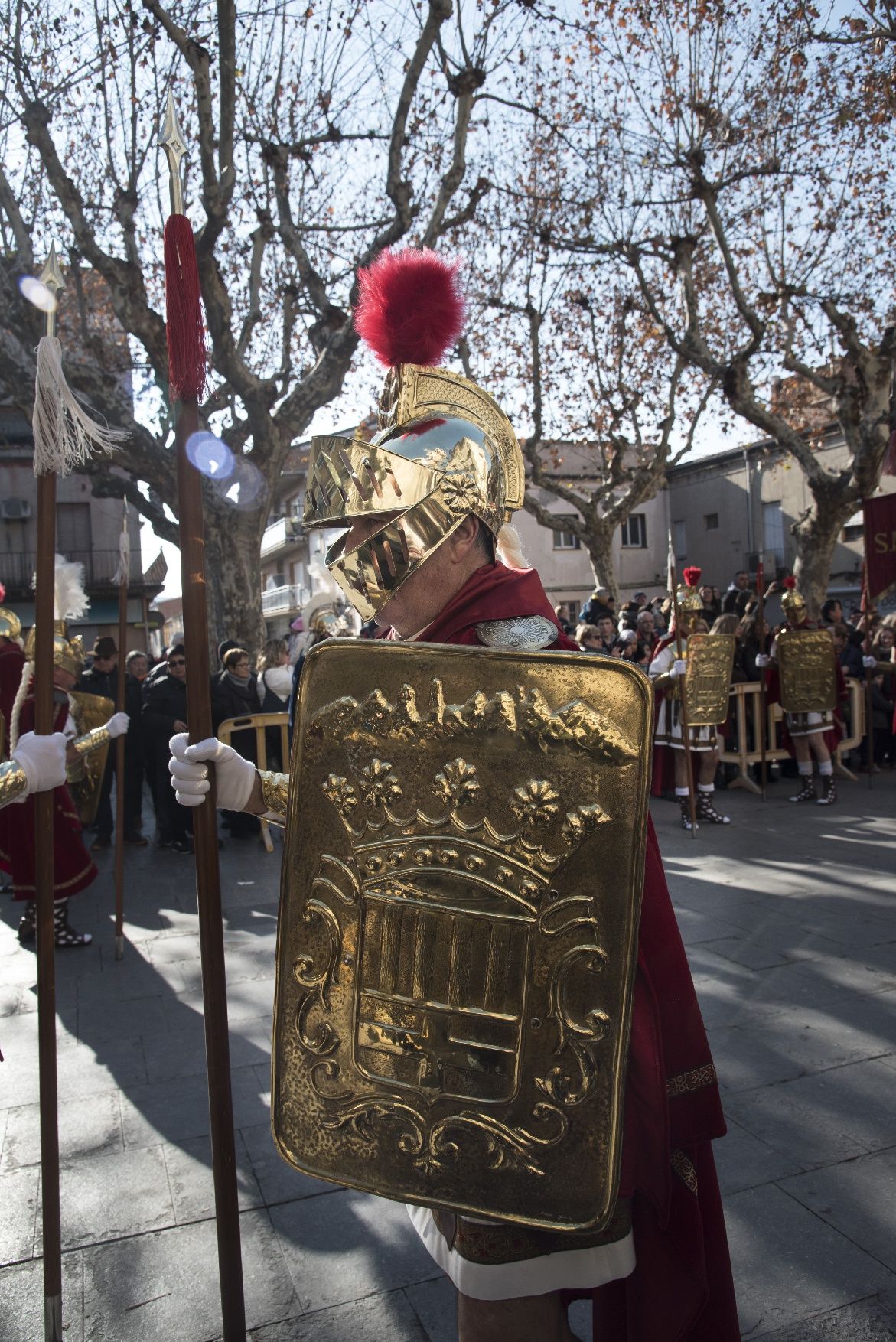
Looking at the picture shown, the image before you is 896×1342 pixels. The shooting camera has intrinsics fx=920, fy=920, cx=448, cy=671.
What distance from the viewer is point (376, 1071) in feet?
4.84

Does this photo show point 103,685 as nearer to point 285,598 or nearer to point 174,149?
point 174,149

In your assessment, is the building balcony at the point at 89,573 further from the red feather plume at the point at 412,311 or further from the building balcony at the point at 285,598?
the red feather plume at the point at 412,311

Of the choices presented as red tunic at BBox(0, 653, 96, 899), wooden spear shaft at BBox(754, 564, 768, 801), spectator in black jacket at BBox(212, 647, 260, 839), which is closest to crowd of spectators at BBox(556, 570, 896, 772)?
wooden spear shaft at BBox(754, 564, 768, 801)

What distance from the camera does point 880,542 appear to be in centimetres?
905

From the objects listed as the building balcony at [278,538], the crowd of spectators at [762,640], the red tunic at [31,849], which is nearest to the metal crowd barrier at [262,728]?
the red tunic at [31,849]

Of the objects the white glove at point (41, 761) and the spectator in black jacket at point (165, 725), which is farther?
the spectator in black jacket at point (165, 725)

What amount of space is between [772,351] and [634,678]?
14.5m

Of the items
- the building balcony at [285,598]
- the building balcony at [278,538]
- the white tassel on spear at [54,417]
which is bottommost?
the white tassel on spear at [54,417]

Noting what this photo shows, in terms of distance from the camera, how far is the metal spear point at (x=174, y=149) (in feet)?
5.51

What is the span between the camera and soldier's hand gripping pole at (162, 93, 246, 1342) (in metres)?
1.69

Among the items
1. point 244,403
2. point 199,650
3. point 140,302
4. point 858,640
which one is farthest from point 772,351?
point 199,650

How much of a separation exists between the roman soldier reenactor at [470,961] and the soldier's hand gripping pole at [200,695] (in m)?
0.14

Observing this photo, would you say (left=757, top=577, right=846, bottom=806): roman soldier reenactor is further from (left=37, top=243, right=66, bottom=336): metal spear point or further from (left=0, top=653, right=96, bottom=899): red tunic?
(left=37, top=243, right=66, bottom=336): metal spear point

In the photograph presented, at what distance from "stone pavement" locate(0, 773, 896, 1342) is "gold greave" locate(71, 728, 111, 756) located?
121cm
